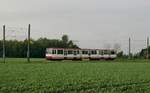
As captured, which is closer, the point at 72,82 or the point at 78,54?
the point at 72,82

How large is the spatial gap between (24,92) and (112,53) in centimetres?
6736

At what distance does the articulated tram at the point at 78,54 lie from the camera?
70125 millimetres

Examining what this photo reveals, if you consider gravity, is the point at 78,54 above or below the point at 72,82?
above

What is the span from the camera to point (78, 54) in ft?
241

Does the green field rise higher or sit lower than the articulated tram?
lower

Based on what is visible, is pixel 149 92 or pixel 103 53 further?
pixel 103 53

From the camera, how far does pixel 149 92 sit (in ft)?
43.7

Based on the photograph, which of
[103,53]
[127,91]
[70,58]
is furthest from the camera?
[103,53]

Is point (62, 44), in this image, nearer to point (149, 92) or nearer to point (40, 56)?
point (40, 56)

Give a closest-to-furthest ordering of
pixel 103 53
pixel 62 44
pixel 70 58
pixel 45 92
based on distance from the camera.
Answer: pixel 45 92 < pixel 70 58 < pixel 103 53 < pixel 62 44

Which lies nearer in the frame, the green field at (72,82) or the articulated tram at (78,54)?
the green field at (72,82)

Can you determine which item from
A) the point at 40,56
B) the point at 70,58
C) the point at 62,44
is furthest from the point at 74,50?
the point at 62,44

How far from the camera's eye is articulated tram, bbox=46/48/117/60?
70125mm

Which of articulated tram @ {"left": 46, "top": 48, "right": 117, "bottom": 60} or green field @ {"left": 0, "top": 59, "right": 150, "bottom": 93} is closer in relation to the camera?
green field @ {"left": 0, "top": 59, "right": 150, "bottom": 93}
